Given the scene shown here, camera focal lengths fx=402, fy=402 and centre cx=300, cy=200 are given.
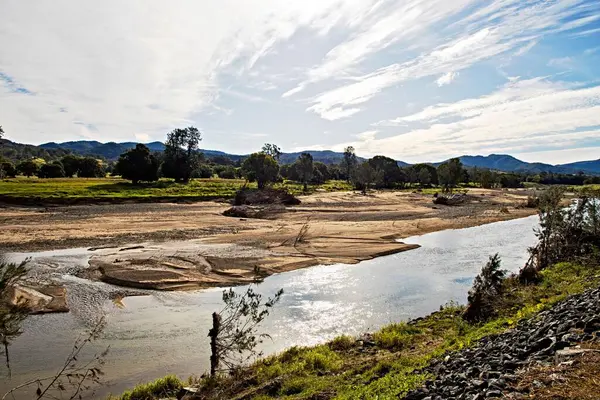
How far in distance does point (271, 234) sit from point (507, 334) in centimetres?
3545

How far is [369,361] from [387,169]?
143 m

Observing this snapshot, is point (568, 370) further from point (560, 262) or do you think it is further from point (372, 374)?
point (560, 262)

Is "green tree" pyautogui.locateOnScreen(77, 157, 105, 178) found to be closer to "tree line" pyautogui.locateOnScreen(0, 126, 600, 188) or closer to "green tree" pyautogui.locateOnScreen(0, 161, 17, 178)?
"tree line" pyautogui.locateOnScreen(0, 126, 600, 188)

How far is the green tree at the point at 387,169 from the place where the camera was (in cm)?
15104

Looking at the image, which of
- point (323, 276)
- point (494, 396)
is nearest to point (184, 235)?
point (323, 276)

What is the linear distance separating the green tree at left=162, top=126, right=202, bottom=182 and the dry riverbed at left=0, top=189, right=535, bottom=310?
3521 cm

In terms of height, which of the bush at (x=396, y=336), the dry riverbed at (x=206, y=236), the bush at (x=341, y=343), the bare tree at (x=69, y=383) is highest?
the dry riverbed at (x=206, y=236)

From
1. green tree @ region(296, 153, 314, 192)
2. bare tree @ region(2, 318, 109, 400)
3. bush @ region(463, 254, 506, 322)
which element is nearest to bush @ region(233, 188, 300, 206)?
green tree @ region(296, 153, 314, 192)

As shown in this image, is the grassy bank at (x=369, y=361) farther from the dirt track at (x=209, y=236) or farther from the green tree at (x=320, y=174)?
the green tree at (x=320, y=174)

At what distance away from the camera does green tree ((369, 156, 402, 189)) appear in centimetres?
15104

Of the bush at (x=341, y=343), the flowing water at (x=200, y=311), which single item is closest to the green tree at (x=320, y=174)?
the flowing water at (x=200, y=311)

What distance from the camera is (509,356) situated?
33.4 feet

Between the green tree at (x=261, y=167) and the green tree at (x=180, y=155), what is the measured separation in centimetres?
1954

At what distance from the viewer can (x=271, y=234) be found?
4672 cm
